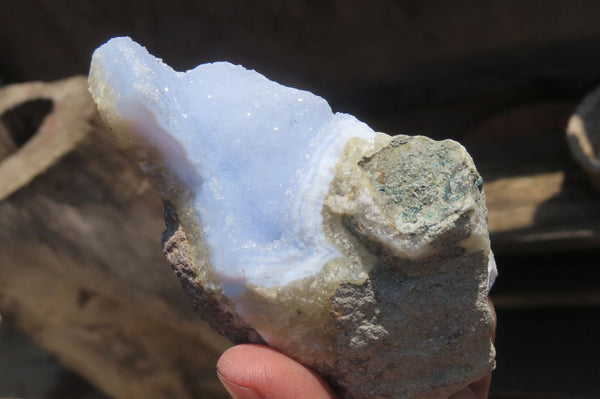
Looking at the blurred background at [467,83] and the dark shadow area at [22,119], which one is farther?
the blurred background at [467,83]

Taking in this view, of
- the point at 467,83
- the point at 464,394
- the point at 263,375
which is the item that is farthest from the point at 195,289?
the point at 467,83

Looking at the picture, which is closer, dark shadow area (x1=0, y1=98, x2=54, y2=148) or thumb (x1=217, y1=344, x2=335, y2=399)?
thumb (x1=217, y1=344, x2=335, y2=399)

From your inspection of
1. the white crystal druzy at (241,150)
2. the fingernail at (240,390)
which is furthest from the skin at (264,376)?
the white crystal druzy at (241,150)

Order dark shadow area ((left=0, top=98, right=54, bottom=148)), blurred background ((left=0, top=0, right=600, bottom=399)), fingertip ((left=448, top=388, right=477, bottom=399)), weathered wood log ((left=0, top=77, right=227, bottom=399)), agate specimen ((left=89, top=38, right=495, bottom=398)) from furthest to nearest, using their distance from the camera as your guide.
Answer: blurred background ((left=0, top=0, right=600, bottom=399))
dark shadow area ((left=0, top=98, right=54, bottom=148))
weathered wood log ((left=0, top=77, right=227, bottom=399))
fingertip ((left=448, top=388, right=477, bottom=399))
agate specimen ((left=89, top=38, right=495, bottom=398))

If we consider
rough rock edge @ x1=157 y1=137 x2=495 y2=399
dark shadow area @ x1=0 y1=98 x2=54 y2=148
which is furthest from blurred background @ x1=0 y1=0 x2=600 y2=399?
rough rock edge @ x1=157 y1=137 x2=495 y2=399

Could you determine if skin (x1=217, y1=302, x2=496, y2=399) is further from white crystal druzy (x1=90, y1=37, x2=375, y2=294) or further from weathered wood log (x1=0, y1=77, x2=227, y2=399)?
weathered wood log (x1=0, y1=77, x2=227, y2=399)

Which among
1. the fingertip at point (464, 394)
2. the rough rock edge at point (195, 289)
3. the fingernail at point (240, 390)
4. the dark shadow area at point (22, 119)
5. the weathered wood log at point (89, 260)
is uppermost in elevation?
the dark shadow area at point (22, 119)

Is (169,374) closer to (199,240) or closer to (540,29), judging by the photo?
(199,240)

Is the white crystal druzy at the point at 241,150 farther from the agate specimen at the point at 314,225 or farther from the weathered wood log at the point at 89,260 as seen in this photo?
the weathered wood log at the point at 89,260
